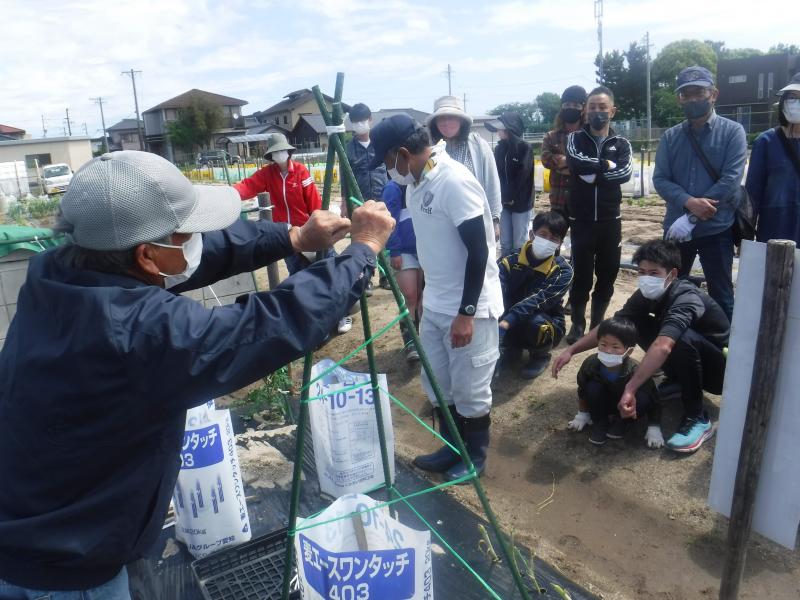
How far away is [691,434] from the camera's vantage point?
11.3 ft

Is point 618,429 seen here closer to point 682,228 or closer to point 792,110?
point 682,228

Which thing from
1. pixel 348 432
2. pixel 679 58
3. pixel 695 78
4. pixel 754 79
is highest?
pixel 679 58

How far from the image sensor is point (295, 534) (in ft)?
6.64

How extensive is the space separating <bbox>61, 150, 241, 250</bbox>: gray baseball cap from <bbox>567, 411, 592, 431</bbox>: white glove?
2830 millimetres

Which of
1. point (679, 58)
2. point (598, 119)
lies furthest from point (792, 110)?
point (679, 58)

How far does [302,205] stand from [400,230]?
131 centimetres

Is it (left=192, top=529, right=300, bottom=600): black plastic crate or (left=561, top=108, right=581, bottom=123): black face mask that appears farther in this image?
(left=561, top=108, right=581, bottom=123): black face mask

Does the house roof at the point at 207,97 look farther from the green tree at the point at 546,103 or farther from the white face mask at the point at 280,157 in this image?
the white face mask at the point at 280,157

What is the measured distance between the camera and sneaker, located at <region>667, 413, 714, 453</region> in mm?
3389

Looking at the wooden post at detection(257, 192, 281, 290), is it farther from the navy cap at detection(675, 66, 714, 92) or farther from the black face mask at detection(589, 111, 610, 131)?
the navy cap at detection(675, 66, 714, 92)

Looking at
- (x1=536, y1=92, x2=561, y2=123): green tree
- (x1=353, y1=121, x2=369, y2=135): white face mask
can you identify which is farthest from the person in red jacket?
(x1=536, y1=92, x2=561, y2=123): green tree

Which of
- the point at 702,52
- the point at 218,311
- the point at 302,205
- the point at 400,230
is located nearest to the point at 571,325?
the point at 400,230

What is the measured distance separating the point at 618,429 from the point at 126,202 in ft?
9.82

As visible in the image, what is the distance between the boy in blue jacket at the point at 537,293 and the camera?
4.32m
